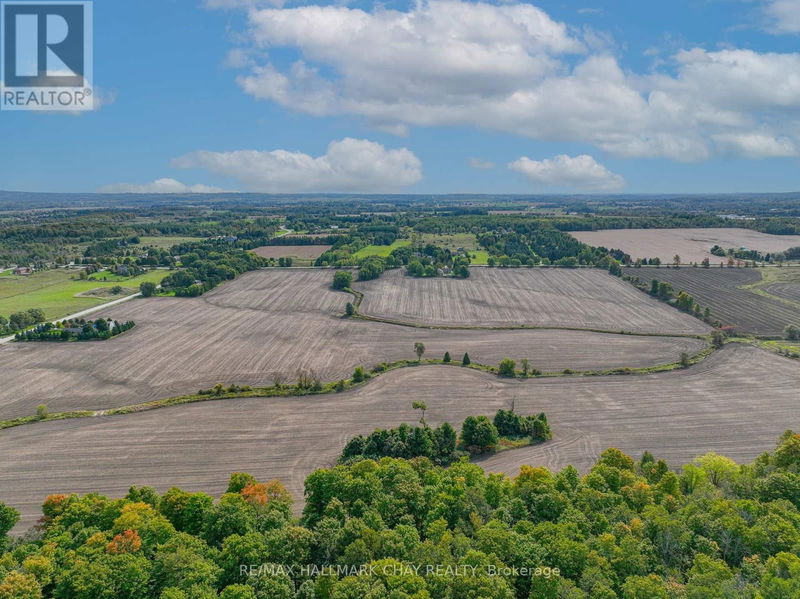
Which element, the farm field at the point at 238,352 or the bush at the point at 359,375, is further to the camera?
the bush at the point at 359,375

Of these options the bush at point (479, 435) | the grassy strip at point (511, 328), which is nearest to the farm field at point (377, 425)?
the bush at point (479, 435)

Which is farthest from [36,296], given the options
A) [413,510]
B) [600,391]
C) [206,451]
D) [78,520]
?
[600,391]

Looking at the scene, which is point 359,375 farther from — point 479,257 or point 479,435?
point 479,257

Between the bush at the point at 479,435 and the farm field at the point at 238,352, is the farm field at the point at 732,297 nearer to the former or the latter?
the farm field at the point at 238,352

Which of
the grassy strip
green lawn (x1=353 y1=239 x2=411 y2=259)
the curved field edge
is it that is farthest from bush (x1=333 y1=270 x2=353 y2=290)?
the curved field edge

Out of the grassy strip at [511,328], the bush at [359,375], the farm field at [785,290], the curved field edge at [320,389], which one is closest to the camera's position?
the curved field edge at [320,389]

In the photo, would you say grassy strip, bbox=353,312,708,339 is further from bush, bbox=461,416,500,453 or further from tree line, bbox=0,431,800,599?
tree line, bbox=0,431,800,599
